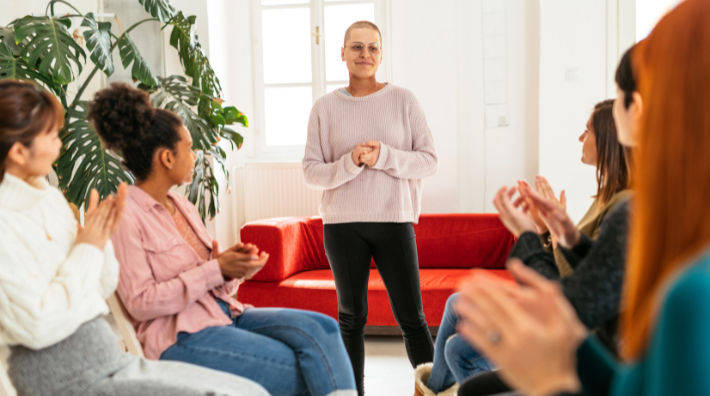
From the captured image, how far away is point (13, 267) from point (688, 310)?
110 centimetres

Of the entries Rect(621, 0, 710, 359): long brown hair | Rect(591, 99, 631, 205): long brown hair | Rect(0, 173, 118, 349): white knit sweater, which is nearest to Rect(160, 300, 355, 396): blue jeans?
Rect(0, 173, 118, 349): white knit sweater

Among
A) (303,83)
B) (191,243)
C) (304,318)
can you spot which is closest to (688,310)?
(304,318)

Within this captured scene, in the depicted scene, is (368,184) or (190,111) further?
(190,111)

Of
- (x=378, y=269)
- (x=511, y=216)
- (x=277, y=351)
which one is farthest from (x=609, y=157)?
(x=277, y=351)

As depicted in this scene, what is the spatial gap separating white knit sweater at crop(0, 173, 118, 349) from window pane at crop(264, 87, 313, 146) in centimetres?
367

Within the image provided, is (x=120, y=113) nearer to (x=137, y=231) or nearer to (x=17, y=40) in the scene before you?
(x=137, y=231)

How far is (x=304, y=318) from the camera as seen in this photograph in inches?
62.2

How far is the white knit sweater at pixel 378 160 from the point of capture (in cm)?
215

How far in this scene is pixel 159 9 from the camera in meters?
3.72

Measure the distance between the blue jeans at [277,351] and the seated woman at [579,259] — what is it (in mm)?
534

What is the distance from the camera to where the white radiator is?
469cm

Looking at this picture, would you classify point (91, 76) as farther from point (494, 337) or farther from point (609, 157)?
point (494, 337)

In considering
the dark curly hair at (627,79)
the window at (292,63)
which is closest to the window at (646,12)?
the window at (292,63)

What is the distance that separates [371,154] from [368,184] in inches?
5.5
